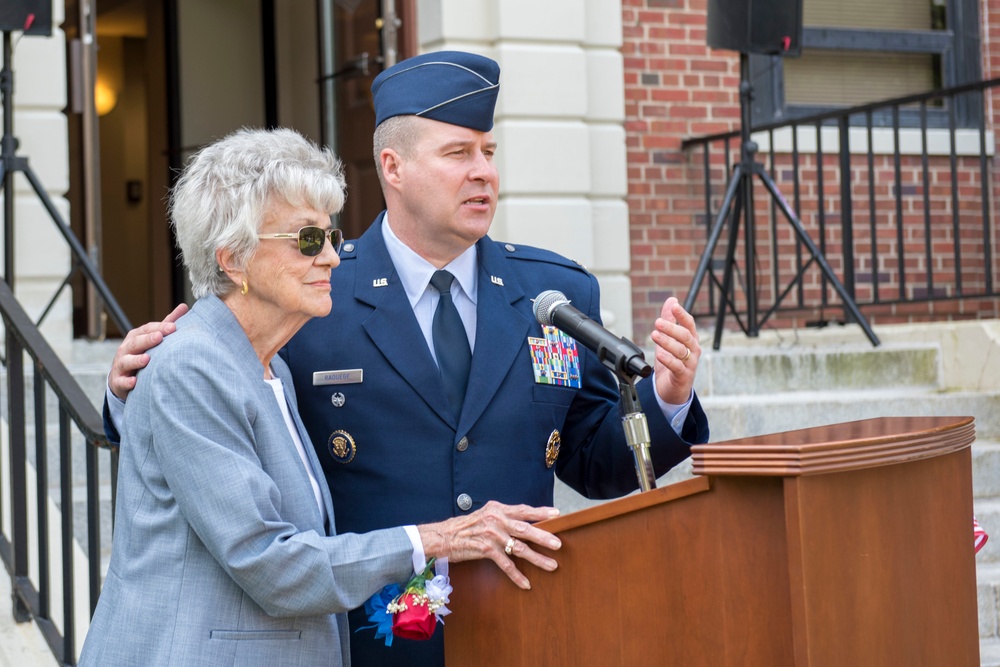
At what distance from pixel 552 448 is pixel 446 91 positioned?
0.65m

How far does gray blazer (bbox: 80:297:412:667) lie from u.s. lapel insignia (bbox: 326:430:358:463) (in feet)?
1.05

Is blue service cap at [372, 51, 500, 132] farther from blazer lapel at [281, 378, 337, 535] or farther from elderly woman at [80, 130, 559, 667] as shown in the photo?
blazer lapel at [281, 378, 337, 535]

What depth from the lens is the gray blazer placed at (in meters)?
1.80

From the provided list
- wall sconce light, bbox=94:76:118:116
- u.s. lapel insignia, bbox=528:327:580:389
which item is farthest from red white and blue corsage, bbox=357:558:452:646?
wall sconce light, bbox=94:76:118:116

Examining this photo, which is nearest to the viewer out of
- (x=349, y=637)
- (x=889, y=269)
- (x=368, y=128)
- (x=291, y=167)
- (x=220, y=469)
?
(x=220, y=469)

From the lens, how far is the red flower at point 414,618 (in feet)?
6.11

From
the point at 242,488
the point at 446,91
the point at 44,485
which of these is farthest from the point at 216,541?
the point at 44,485

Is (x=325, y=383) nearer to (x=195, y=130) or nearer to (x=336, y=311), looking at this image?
(x=336, y=311)

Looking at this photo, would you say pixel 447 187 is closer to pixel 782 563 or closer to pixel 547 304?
pixel 547 304

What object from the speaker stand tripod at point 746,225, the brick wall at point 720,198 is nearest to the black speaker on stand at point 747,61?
the speaker stand tripod at point 746,225

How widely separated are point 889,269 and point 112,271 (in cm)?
596

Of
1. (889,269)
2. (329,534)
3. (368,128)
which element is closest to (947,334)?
Answer: (889,269)

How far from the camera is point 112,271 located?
410 inches

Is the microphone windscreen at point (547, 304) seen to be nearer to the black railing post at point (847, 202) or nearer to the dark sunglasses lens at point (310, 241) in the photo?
the dark sunglasses lens at point (310, 241)
